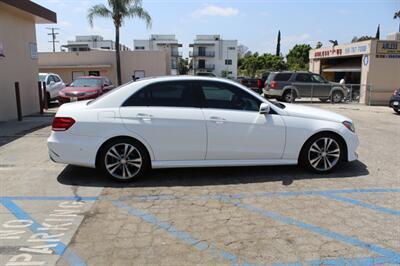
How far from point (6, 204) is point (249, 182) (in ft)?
11.0

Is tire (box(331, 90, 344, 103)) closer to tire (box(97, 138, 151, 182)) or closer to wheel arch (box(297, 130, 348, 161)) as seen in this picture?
wheel arch (box(297, 130, 348, 161))

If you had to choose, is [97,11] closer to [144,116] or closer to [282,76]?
[282,76]

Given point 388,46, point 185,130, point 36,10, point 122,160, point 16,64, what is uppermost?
point 36,10

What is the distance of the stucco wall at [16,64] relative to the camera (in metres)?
12.1

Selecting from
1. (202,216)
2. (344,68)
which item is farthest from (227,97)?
(344,68)

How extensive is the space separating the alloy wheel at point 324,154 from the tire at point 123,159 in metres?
2.64

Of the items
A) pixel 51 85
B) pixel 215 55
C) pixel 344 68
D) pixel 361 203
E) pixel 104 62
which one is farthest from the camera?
pixel 215 55

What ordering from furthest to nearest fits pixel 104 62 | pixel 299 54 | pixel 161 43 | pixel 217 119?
1. pixel 161 43
2. pixel 299 54
3. pixel 104 62
4. pixel 217 119

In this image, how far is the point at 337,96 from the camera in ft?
69.1

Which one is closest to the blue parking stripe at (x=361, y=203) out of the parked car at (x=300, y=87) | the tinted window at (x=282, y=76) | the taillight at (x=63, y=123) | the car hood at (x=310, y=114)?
the car hood at (x=310, y=114)

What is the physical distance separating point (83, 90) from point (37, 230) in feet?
43.3

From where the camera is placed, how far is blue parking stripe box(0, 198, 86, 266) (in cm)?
338

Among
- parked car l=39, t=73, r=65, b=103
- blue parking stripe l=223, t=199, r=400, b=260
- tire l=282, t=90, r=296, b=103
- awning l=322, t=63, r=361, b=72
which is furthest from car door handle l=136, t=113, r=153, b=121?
awning l=322, t=63, r=361, b=72

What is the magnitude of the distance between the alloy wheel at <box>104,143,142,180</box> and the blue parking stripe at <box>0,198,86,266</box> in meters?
1.35
